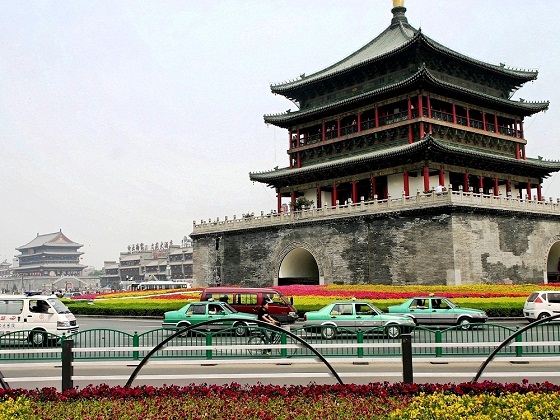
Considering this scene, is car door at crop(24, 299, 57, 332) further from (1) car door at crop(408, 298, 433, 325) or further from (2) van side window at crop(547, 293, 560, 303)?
(2) van side window at crop(547, 293, 560, 303)

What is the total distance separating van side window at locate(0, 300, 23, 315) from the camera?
58.6 feet

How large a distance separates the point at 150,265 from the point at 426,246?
3185 inches

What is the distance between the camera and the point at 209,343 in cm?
1375

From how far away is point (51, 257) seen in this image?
125500mm

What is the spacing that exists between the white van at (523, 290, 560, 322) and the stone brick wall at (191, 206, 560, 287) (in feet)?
31.8

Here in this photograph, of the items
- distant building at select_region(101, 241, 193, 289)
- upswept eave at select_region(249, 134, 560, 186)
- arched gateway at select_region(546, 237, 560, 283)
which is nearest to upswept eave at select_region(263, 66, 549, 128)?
upswept eave at select_region(249, 134, 560, 186)

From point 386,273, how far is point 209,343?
2249 centimetres

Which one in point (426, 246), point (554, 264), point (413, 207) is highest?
point (413, 207)

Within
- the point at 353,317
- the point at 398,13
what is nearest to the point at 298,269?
the point at 398,13

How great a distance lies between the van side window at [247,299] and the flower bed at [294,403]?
1536cm

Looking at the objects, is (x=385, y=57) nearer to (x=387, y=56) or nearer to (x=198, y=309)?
(x=387, y=56)

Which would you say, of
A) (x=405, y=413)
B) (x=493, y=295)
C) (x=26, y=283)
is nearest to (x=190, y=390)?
(x=405, y=413)

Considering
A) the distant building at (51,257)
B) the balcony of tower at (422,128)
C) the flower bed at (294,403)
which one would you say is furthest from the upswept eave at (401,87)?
the distant building at (51,257)

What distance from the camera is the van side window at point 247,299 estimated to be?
2337 centimetres
